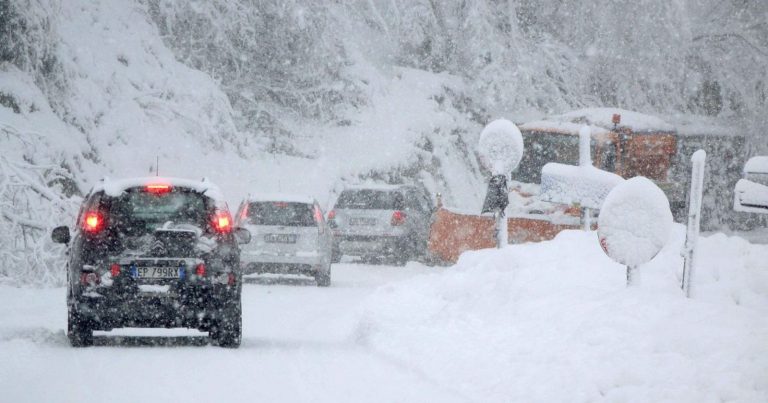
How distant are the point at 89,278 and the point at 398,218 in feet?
45.9

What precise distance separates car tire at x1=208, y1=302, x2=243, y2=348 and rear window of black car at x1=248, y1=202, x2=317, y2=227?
883 cm

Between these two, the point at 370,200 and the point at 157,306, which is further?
the point at 370,200

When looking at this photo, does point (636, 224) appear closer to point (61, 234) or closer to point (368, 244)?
A: point (61, 234)

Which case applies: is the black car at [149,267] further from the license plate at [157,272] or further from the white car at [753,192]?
the white car at [753,192]

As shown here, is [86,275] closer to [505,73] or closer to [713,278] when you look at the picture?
[713,278]

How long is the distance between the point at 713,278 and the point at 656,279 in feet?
2.08

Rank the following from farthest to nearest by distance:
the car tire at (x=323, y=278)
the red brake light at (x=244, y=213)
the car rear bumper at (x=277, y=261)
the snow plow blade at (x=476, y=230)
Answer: the snow plow blade at (x=476, y=230)
the red brake light at (x=244, y=213)
the car tire at (x=323, y=278)
the car rear bumper at (x=277, y=261)

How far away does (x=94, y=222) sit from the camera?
12180mm

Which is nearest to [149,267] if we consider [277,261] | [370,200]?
[277,261]

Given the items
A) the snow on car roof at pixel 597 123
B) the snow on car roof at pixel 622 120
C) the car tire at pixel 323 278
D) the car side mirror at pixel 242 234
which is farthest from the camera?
the snow on car roof at pixel 622 120

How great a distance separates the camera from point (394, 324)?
43.4 ft

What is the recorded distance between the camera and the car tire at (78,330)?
12062 mm

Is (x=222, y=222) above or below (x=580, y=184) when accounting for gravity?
below

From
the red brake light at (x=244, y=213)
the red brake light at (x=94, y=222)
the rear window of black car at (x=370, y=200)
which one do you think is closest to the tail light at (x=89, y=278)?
the red brake light at (x=94, y=222)
